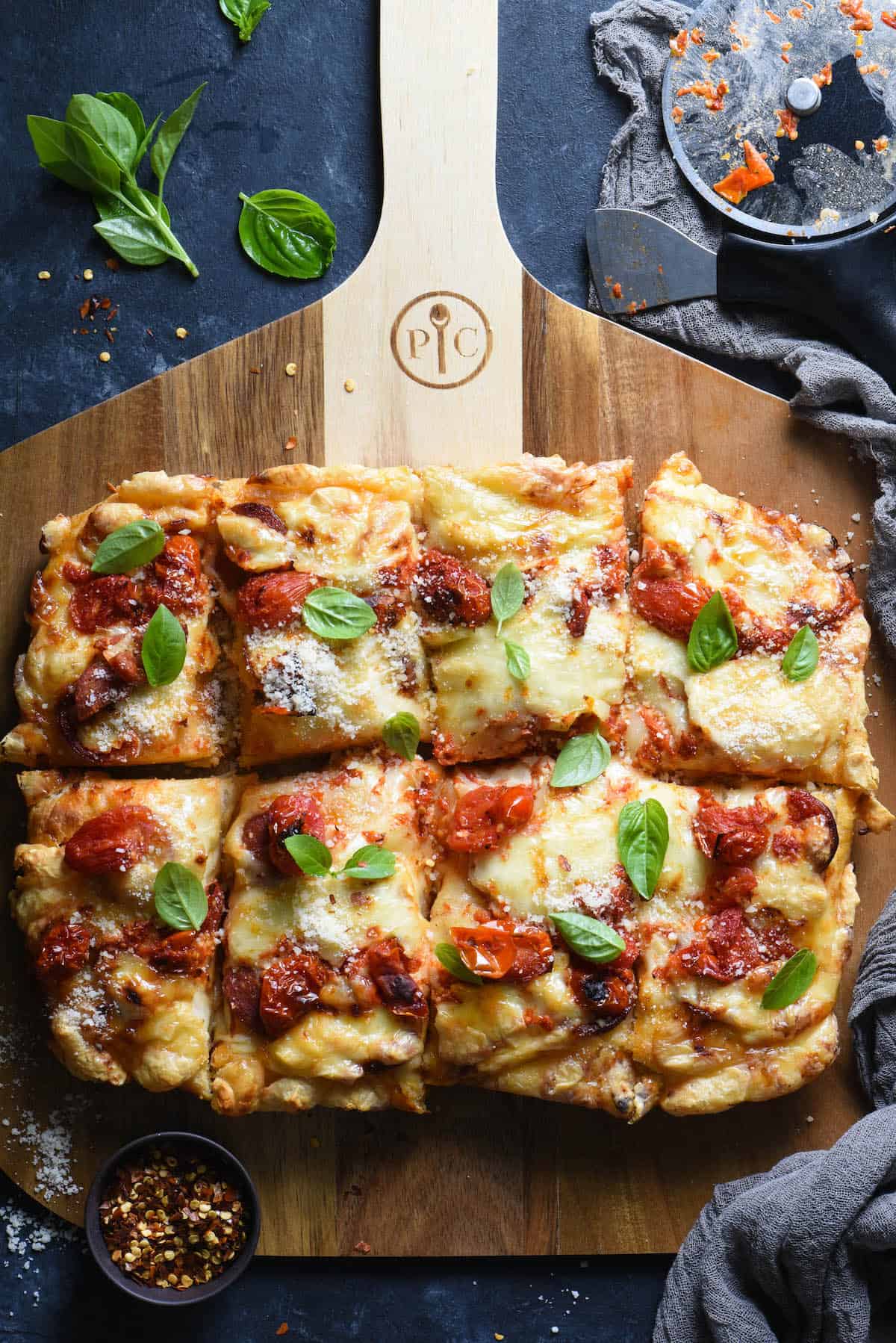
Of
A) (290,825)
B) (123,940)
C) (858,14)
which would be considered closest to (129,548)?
(290,825)

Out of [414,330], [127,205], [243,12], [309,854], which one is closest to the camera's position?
[309,854]

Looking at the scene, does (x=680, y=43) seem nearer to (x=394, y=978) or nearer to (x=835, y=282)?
(x=835, y=282)

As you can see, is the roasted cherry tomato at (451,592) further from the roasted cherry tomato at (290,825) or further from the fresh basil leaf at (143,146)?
the fresh basil leaf at (143,146)

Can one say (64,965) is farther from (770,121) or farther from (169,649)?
(770,121)

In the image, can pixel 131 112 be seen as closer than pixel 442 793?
No

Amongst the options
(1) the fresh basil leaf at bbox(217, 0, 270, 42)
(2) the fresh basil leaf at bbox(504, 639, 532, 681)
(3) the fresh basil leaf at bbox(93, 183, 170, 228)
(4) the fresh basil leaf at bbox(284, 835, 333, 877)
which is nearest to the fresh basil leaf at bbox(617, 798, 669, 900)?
(2) the fresh basil leaf at bbox(504, 639, 532, 681)

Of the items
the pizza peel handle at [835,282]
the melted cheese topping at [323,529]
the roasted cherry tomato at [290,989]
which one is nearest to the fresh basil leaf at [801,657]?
the pizza peel handle at [835,282]
